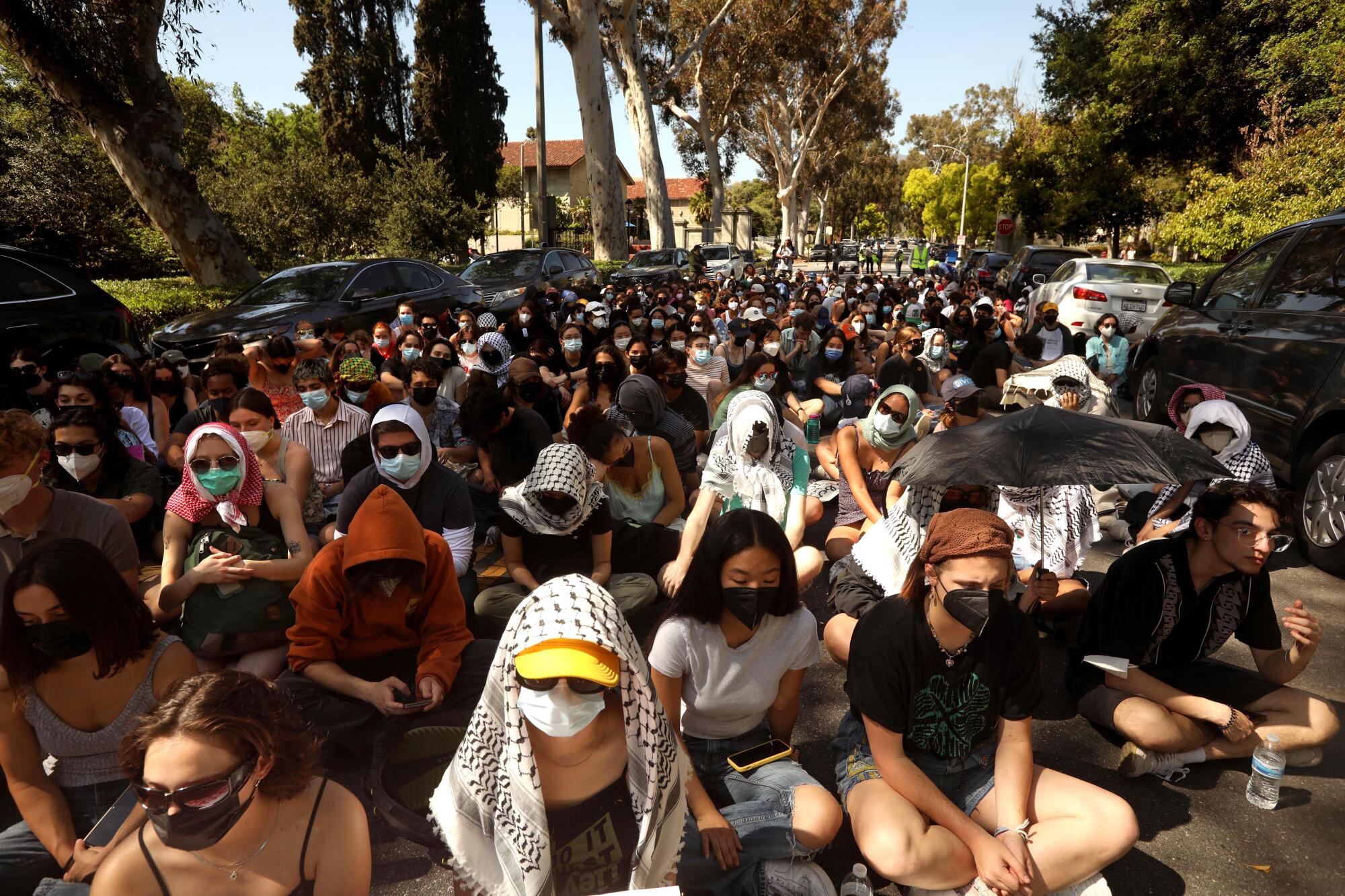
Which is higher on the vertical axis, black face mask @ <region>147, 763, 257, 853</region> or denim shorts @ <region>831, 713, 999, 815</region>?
black face mask @ <region>147, 763, 257, 853</region>

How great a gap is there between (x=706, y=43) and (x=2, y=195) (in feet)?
79.5

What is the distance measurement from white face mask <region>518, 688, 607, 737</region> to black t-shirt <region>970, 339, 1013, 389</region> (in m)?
7.07

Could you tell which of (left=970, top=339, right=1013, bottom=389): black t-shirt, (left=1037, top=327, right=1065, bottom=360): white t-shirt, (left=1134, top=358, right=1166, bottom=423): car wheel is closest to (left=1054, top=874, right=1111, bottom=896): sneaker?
(left=1134, top=358, right=1166, bottom=423): car wheel

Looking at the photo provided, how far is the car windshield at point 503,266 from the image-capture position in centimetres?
1471

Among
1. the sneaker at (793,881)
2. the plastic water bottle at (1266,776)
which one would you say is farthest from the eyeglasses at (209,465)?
the plastic water bottle at (1266,776)

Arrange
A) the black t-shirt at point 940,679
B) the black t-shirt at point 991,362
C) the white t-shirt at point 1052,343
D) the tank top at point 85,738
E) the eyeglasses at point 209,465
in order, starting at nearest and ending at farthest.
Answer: the tank top at point 85,738 → the black t-shirt at point 940,679 → the eyeglasses at point 209,465 → the black t-shirt at point 991,362 → the white t-shirt at point 1052,343

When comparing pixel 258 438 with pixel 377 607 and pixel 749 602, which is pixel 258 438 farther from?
pixel 749 602

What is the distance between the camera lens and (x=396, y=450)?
3.97 meters

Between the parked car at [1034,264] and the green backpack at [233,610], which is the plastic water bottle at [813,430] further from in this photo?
Result: the parked car at [1034,264]

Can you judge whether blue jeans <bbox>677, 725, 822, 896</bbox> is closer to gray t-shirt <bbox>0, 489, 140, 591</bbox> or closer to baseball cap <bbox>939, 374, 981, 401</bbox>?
gray t-shirt <bbox>0, 489, 140, 591</bbox>

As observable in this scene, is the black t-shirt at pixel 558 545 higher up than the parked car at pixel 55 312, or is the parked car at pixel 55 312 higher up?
the parked car at pixel 55 312

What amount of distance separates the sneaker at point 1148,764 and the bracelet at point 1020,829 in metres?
0.96

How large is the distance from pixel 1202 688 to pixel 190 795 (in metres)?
3.60

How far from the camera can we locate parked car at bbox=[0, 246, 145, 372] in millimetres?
7196
